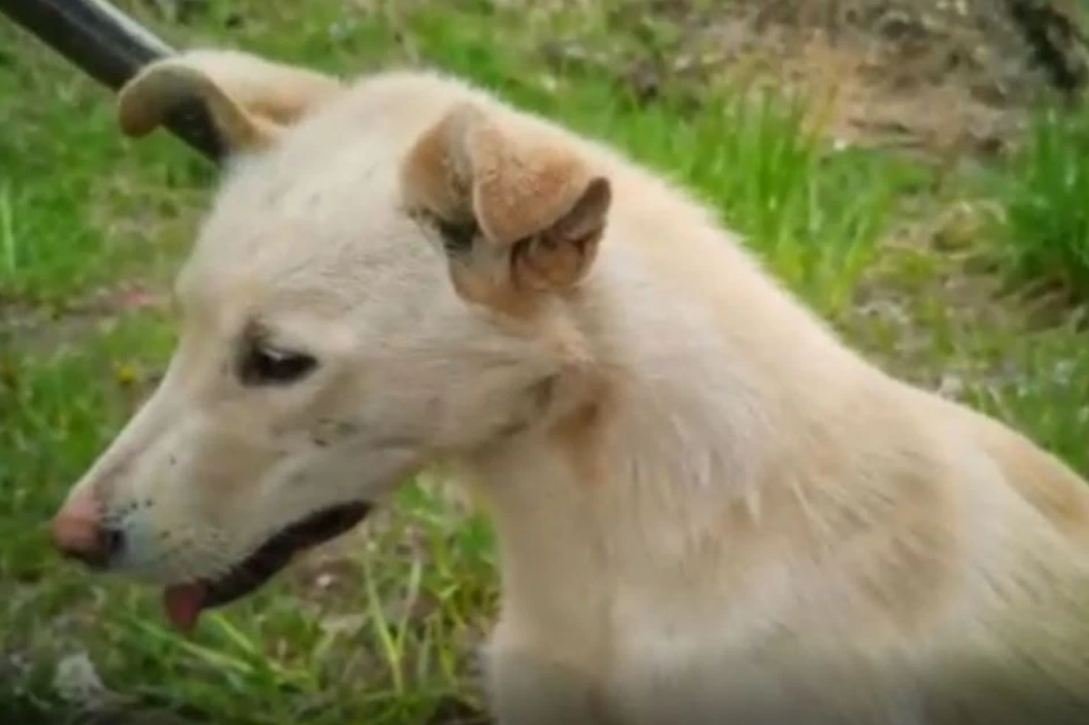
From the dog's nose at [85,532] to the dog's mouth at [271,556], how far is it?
0.40ft

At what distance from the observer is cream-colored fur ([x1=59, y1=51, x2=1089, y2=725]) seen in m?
3.03

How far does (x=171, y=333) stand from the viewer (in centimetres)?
476

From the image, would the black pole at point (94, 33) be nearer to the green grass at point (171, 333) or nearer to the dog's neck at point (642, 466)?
the green grass at point (171, 333)

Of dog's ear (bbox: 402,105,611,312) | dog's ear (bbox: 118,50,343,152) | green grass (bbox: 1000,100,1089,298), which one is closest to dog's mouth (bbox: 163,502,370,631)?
dog's ear (bbox: 402,105,611,312)

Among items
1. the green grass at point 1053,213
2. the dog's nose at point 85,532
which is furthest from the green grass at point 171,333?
the dog's nose at point 85,532

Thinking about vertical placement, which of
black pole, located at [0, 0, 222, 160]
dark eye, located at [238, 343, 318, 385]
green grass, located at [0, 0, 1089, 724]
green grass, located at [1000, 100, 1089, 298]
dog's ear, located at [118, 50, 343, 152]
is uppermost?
dog's ear, located at [118, 50, 343, 152]

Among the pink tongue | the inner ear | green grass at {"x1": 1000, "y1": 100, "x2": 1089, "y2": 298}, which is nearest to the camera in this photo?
the inner ear

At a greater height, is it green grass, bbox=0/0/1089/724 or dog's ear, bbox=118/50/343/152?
dog's ear, bbox=118/50/343/152

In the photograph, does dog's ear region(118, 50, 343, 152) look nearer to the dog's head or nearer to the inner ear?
the dog's head

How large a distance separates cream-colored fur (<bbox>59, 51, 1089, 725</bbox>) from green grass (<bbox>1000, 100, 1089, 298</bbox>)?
208cm

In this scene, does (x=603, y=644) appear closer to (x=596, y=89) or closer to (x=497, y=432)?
(x=497, y=432)

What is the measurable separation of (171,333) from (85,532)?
1744 mm

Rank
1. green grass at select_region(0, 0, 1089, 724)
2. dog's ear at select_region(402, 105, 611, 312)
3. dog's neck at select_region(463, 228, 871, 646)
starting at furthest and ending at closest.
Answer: green grass at select_region(0, 0, 1089, 724) < dog's neck at select_region(463, 228, 871, 646) < dog's ear at select_region(402, 105, 611, 312)

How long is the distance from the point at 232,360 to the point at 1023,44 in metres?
4.21
